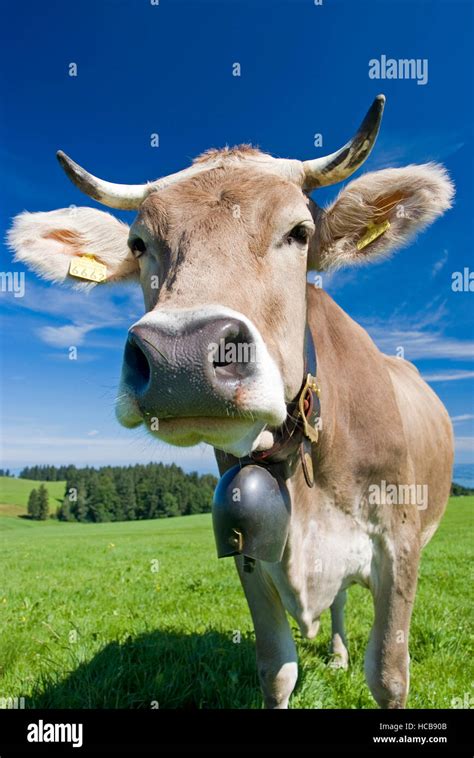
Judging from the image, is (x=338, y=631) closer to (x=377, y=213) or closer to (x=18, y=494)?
(x=377, y=213)

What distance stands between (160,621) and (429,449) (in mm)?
3128

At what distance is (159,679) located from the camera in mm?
4172

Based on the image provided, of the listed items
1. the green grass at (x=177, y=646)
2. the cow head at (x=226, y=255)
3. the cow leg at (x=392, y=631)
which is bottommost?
the green grass at (x=177, y=646)

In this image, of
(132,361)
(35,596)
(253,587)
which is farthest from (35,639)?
(132,361)

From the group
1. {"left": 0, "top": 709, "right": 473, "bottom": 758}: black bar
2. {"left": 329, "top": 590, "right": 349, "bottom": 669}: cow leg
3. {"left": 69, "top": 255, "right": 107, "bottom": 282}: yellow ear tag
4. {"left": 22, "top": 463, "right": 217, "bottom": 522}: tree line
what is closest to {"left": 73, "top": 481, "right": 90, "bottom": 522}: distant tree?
{"left": 22, "top": 463, "right": 217, "bottom": 522}: tree line

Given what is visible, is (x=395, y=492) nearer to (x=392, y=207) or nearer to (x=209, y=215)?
(x=392, y=207)

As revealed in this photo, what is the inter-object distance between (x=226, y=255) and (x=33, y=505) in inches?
1770

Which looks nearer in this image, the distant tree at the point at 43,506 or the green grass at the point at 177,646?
the green grass at the point at 177,646

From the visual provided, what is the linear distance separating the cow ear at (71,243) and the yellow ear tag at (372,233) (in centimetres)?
147

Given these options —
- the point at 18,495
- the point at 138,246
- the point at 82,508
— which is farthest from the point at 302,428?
the point at 18,495

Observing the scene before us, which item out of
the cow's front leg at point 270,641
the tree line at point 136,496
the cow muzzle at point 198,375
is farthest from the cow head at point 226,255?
the tree line at point 136,496

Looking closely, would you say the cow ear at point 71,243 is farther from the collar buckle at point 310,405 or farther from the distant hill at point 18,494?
the distant hill at point 18,494

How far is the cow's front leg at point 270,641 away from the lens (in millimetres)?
3814

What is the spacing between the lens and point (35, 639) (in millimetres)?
5184
